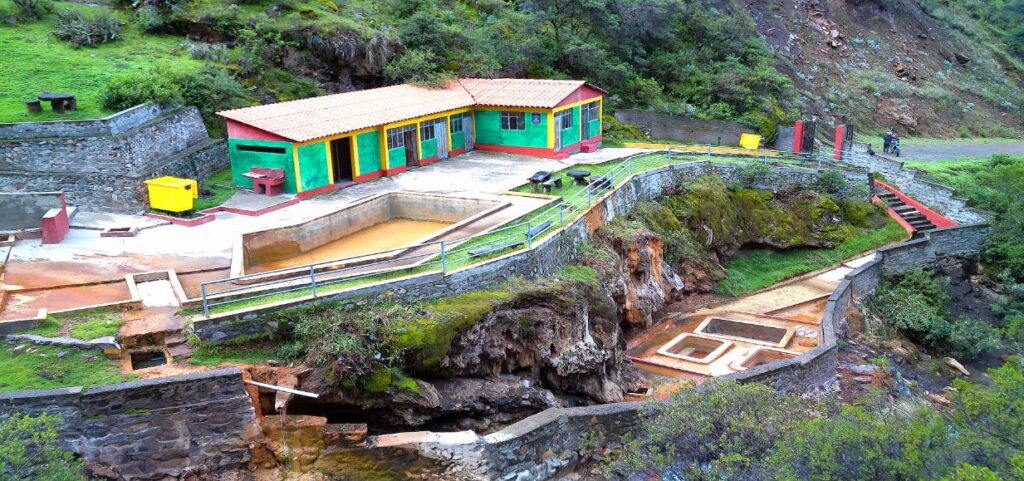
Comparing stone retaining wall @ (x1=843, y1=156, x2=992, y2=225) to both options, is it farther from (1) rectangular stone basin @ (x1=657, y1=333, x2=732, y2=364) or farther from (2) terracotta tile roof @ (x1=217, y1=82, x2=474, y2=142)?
(2) terracotta tile roof @ (x1=217, y1=82, x2=474, y2=142)

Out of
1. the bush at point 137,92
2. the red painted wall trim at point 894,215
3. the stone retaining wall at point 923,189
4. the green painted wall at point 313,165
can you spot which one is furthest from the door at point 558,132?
Result: the bush at point 137,92

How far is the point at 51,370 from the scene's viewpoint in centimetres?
1074

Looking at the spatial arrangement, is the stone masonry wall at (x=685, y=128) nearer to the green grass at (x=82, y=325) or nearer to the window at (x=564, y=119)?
the window at (x=564, y=119)

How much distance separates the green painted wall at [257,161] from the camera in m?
19.7

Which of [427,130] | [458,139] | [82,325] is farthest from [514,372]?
[458,139]

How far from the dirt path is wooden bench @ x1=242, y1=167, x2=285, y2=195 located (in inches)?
944

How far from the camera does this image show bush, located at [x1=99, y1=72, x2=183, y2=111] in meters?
20.2

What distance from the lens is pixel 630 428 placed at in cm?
1289

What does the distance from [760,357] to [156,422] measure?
42.6 feet

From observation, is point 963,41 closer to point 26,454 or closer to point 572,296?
point 572,296

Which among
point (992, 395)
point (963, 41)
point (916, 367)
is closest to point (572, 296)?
point (992, 395)

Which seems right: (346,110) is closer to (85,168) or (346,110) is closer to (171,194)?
(171,194)

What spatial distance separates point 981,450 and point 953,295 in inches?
675

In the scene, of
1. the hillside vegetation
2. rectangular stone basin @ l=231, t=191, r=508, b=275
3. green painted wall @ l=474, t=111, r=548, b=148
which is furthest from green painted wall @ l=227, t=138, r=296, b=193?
green painted wall @ l=474, t=111, r=548, b=148
